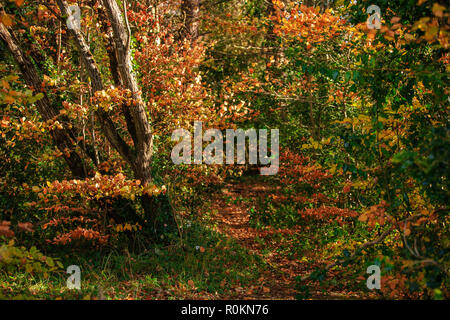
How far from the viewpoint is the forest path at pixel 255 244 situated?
516 centimetres

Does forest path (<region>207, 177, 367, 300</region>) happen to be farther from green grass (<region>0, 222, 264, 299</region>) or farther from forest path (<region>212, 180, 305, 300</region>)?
green grass (<region>0, 222, 264, 299</region>)

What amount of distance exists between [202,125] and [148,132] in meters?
1.31

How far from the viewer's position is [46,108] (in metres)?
5.55

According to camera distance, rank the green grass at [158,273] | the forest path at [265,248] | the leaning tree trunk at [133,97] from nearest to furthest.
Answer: the green grass at [158,273] < the forest path at [265,248] < the leaning tree trunk at [133,97]

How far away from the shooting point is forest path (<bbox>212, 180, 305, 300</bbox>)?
5164 millimetres

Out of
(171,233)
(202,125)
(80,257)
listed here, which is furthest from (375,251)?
(80,257)

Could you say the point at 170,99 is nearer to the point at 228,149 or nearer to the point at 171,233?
the point at 171,233

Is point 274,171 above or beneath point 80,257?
above
